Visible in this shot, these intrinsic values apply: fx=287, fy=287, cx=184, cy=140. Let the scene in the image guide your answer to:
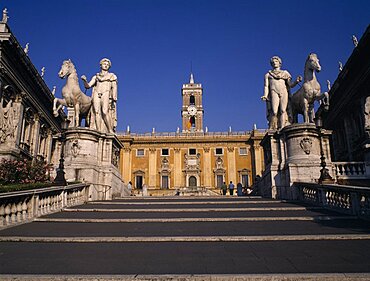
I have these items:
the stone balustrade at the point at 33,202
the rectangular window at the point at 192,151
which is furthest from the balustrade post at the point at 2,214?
the rectangular window at the point at 192,151

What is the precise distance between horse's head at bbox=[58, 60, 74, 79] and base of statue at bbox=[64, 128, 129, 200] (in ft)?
10.0

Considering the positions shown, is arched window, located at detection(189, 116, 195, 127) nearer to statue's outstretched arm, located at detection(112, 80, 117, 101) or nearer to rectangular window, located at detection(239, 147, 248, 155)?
rectangular window, located at detection(239, 147, 248, 155)

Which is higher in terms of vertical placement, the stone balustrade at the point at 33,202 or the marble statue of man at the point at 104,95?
the marble statue of man at the point at 104,95

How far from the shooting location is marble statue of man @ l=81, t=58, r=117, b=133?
594 inches

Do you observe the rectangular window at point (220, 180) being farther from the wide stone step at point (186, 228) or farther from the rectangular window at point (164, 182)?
the wide stone step at point (186, 228)

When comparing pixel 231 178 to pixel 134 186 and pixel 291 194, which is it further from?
pixel 291 194

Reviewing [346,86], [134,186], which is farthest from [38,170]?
[134,186]

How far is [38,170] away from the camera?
13.3 m

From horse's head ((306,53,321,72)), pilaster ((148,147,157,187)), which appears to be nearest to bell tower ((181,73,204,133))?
pilaster ((148,147,157,187))

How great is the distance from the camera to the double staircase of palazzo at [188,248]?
3.52 metres

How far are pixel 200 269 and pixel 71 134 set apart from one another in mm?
11440

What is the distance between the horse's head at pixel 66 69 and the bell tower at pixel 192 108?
4564 centimetres

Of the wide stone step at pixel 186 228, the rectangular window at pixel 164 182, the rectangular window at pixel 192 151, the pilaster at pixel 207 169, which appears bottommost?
the wide stone step at pixel 186 228

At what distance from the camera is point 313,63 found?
45.4 ft
